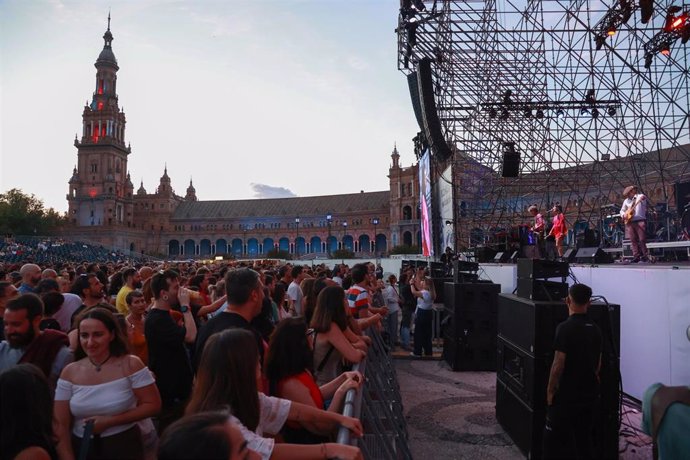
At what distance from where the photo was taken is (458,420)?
745cm

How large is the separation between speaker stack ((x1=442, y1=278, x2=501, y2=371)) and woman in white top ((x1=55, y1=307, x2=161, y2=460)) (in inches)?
313

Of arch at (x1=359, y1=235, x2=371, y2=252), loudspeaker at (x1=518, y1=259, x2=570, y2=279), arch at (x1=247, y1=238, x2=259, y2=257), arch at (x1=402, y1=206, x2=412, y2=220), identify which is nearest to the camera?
loudspeaker at (x1=518, y1=259, x2=570, y2=279)

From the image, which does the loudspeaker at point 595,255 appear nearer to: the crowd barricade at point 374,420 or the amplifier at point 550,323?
the amplifier at point 550,323

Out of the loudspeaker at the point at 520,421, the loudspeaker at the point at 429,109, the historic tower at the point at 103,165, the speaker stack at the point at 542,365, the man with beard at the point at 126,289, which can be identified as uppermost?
the historic tower at the point at 103,165

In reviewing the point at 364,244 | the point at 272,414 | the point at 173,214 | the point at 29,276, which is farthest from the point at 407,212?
the point at 272,414

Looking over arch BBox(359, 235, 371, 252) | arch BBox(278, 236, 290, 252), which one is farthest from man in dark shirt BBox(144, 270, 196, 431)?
arch BBox(278, 236, 290, 252)

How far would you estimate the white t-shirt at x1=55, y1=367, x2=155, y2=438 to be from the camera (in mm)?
3201

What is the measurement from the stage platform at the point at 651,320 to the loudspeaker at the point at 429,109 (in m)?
13.1

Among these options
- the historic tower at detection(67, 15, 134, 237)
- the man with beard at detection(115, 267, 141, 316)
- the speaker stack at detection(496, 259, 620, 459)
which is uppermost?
the historic tower at detection(67, 15, 134, 237)

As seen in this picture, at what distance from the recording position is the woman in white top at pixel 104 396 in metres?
3.20

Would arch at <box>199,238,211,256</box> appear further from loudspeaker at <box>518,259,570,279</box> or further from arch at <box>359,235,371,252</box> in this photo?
loudspeaker at <box>518,259,570,279</box>

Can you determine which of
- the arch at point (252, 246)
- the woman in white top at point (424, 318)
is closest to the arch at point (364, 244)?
the arch at point (252, 246)

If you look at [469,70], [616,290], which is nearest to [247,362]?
[616,290]

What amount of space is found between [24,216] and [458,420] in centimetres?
10207
